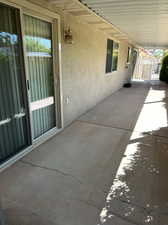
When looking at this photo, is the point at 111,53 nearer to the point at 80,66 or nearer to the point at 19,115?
the point at 80,66

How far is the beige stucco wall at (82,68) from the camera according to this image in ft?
11.6

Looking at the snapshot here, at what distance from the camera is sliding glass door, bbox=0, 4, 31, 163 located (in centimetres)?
209

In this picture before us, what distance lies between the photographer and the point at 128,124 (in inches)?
154

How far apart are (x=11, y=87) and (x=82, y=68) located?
230cm

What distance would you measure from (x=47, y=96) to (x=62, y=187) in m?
1.74

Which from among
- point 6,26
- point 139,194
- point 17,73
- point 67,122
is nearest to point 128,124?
point 67,122

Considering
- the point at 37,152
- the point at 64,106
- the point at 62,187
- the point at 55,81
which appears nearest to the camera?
the point at 62,187

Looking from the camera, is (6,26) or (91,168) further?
(91,168)

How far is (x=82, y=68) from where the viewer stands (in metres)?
4.21

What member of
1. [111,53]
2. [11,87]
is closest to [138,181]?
[11,87]

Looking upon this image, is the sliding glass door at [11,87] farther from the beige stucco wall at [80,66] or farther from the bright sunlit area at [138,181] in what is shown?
the bright sunlit area at [138,181]

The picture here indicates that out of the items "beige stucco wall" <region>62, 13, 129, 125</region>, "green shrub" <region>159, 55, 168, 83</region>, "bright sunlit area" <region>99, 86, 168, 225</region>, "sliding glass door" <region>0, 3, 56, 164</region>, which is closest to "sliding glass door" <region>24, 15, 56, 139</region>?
"sliding glass door" <region>0, 3, 56, 164</region>

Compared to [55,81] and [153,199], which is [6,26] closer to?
[55,81]

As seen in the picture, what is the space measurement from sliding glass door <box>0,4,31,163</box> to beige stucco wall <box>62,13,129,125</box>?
115 centimetres
